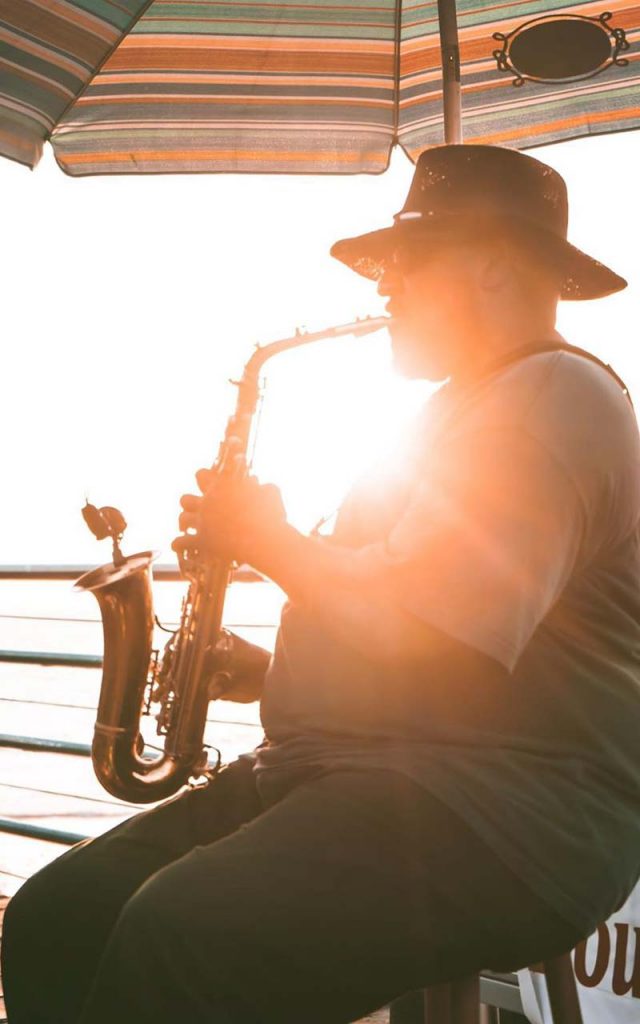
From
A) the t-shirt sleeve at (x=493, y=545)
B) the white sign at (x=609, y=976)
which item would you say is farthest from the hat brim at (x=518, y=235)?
the white sign at (x=609, y=976)

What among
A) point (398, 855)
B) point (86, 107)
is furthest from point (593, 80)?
point (398, 855)

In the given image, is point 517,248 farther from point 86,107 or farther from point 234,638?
point 86,107

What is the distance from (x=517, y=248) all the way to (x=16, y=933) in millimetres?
1623

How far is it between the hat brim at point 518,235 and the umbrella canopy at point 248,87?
945 millimetres

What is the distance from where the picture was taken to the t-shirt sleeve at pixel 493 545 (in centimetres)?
155

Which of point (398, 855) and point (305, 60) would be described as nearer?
point (398, 855)

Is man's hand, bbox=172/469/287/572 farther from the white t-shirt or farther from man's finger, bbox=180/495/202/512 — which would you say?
the white t-shirt

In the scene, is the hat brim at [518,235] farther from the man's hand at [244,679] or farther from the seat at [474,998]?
the seat at [474,998]

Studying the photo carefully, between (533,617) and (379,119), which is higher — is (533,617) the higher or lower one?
the lower one

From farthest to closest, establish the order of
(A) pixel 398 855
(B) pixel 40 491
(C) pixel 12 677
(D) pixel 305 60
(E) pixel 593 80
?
(C) pixel 12 677
(B) pixel 40 491
(D) pixel 305 60
(E) pixel 593 80
(A) pixel 398 855

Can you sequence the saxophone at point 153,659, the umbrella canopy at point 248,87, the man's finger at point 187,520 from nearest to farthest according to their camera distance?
the man's finger at point 187,520 → the saxophone at point 153,659 → the umbrella canopy at point 248,87

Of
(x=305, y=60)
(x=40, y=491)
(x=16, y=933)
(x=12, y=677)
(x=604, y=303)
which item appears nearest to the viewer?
(x=16, y=933)

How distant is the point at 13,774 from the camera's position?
69.1 ft

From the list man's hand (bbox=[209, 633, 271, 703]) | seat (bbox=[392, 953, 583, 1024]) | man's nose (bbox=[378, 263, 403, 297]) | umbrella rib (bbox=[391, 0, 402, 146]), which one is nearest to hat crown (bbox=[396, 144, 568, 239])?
man's nose (bbox=[378, 263, 403, 297])
